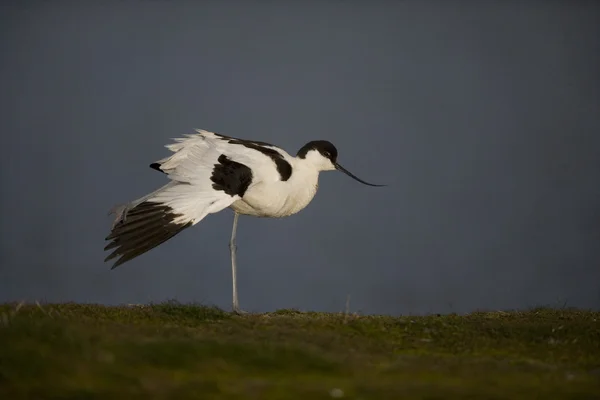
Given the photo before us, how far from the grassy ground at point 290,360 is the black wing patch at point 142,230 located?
0.90 meters

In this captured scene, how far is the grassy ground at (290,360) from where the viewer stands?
6688mm

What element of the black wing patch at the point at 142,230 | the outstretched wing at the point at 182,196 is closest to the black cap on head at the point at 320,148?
the outstretched wing at the point at 182,196

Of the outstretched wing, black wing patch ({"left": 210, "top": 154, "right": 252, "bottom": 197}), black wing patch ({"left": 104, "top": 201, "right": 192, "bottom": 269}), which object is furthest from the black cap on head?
black wing patch ({"left": 104, "top": 201, "right": 192, "bottom": 269})

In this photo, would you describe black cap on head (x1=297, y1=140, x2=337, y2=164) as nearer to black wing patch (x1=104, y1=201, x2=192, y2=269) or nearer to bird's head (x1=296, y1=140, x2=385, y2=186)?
bird's head (x1=296, y1=140, x2=385, y2=186)

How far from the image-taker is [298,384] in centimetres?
700


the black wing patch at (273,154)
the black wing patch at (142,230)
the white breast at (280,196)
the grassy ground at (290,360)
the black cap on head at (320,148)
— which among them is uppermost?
the black cap on head at (320,148)

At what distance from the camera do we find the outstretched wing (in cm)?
1133

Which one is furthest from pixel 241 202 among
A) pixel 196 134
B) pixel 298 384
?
pixel 298 384

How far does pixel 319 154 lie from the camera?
14703 millimetres

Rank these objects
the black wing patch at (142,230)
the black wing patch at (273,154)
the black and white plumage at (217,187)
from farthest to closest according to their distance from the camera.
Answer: the black wing patch at (273,154)
the black and white plumage at (217,187)
the black wing patch at (142,230)

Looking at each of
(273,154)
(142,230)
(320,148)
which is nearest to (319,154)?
(320,148)

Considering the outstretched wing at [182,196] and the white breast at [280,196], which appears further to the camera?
the white breast at [280,196]

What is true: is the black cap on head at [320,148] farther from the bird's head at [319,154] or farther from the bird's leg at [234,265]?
the bird's leg at [234,265]

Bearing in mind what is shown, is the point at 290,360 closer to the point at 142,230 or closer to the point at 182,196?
the point at 142,230
